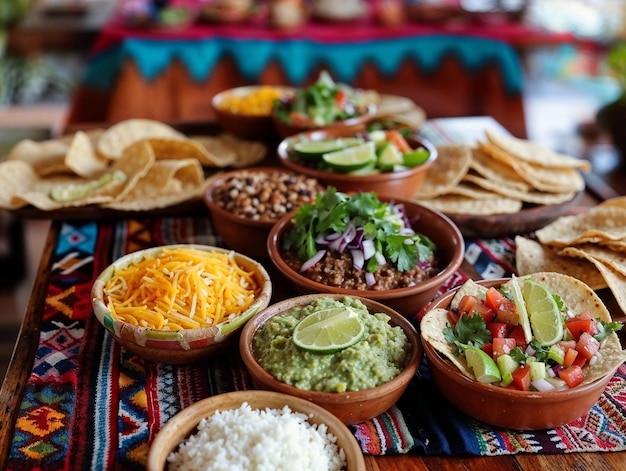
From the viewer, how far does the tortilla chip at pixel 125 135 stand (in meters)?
3.36

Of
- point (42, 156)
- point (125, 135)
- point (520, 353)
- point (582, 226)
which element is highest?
point (520, 353)

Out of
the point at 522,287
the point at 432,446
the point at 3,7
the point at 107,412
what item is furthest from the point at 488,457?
the point at 3,7

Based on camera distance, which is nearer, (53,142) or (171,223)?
(171,223)

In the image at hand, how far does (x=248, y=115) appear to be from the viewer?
3617 mm

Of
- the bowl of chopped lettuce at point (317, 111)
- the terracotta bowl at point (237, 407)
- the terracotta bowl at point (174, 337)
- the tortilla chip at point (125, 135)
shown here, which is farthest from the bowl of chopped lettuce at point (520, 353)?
the tortilla chip at point (125, 135)

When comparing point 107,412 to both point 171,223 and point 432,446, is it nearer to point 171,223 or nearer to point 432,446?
point 432,446

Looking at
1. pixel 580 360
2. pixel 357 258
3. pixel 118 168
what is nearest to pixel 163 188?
pixel 118 168

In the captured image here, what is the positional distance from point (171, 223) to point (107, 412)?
1.26 m

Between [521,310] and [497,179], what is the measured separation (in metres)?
1.26

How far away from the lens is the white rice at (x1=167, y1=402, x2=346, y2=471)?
4.96ft

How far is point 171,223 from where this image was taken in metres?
3.02

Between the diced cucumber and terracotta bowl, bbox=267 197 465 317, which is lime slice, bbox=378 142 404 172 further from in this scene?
the diced cucumber

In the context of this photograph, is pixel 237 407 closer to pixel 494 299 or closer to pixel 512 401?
pixel 512 401

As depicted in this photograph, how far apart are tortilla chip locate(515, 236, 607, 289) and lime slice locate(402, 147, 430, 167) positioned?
1.76 ft
